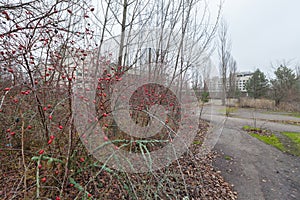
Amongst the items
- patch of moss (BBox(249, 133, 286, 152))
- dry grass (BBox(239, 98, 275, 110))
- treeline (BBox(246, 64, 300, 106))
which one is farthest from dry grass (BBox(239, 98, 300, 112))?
patch of moss (BBox(249, 133, 286, 152))

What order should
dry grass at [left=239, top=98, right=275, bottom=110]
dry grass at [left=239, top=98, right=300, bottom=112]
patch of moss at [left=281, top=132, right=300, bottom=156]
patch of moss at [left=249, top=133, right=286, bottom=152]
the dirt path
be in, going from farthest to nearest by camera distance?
dry grass at [left=239, top=98, right=275, bottom=110] < dry grass at [left=239, top=98, right=300, bottom=112] < patch of moss at [left=249, top=133, right=286, bottom=152] < patch of moss at [left=281, top=132, right=300, bottom=156] < the dirt path

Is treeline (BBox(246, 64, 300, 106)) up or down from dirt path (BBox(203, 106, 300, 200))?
up

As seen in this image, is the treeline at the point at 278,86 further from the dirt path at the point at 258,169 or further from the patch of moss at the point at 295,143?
the dirt path at the point at 258,169

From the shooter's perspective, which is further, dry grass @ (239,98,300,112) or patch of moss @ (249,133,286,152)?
dry grass @ (239,98,300,112)

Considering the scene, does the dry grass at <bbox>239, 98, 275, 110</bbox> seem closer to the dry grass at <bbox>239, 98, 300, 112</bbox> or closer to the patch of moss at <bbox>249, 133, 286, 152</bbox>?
the dry grass at <bbox>239, 98, 300, 112</bbox>

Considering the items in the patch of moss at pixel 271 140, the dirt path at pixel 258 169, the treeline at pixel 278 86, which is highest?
the treeline at pixel 278 86

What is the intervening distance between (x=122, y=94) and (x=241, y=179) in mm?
2514

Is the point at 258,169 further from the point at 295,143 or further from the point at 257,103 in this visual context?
the point at 257,103

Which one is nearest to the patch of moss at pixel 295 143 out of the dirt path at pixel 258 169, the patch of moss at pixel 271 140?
the patch of moss at pixel 271 140

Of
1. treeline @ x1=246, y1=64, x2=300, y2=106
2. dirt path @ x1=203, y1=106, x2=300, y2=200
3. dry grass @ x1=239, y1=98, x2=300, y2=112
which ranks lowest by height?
dirt path @ x1=203, y1=106, x2=300, y2=200

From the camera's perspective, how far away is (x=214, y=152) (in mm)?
3797

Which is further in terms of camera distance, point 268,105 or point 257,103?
point 257,103

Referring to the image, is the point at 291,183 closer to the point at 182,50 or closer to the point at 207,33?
the point at 182,50

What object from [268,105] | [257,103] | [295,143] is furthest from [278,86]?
[295,143]
